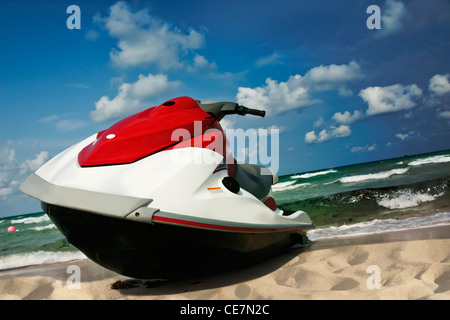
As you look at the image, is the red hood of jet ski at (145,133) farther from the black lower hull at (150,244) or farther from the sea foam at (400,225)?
the sea foam at (400,225)

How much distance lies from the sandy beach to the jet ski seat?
0.69 meters

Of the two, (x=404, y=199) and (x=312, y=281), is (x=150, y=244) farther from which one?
(x=404, y=199)

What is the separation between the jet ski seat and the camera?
3170 mm

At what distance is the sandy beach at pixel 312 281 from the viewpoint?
233cm

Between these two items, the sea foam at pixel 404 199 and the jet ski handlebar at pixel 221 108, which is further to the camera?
the sea foam at pixel 404 199

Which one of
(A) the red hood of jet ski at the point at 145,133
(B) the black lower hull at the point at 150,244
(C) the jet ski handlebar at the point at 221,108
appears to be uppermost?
(C) the jet ski handlebar at the point at 221,108

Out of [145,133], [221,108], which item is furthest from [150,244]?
[221,108]

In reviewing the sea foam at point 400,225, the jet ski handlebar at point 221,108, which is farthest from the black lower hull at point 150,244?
the sea foam at point 400,225

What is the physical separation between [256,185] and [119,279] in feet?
5.52

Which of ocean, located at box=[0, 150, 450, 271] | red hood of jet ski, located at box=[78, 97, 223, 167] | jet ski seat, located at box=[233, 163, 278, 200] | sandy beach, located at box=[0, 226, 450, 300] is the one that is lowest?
ocean, located at box=[0, 150, 450, 271]

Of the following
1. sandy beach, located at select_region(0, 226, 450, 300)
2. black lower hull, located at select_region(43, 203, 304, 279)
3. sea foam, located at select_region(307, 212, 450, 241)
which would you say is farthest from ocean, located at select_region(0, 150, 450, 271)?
black lower hull, located at select_region(43, 203, 304, 279)

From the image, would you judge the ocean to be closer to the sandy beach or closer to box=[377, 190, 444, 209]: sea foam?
box=[377, 190, 444, 209]: sea foam

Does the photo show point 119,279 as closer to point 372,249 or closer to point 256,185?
point 256,185

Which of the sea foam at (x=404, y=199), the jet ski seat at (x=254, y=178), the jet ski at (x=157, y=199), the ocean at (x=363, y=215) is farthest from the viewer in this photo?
the sea foam at (x=404, y=199)
